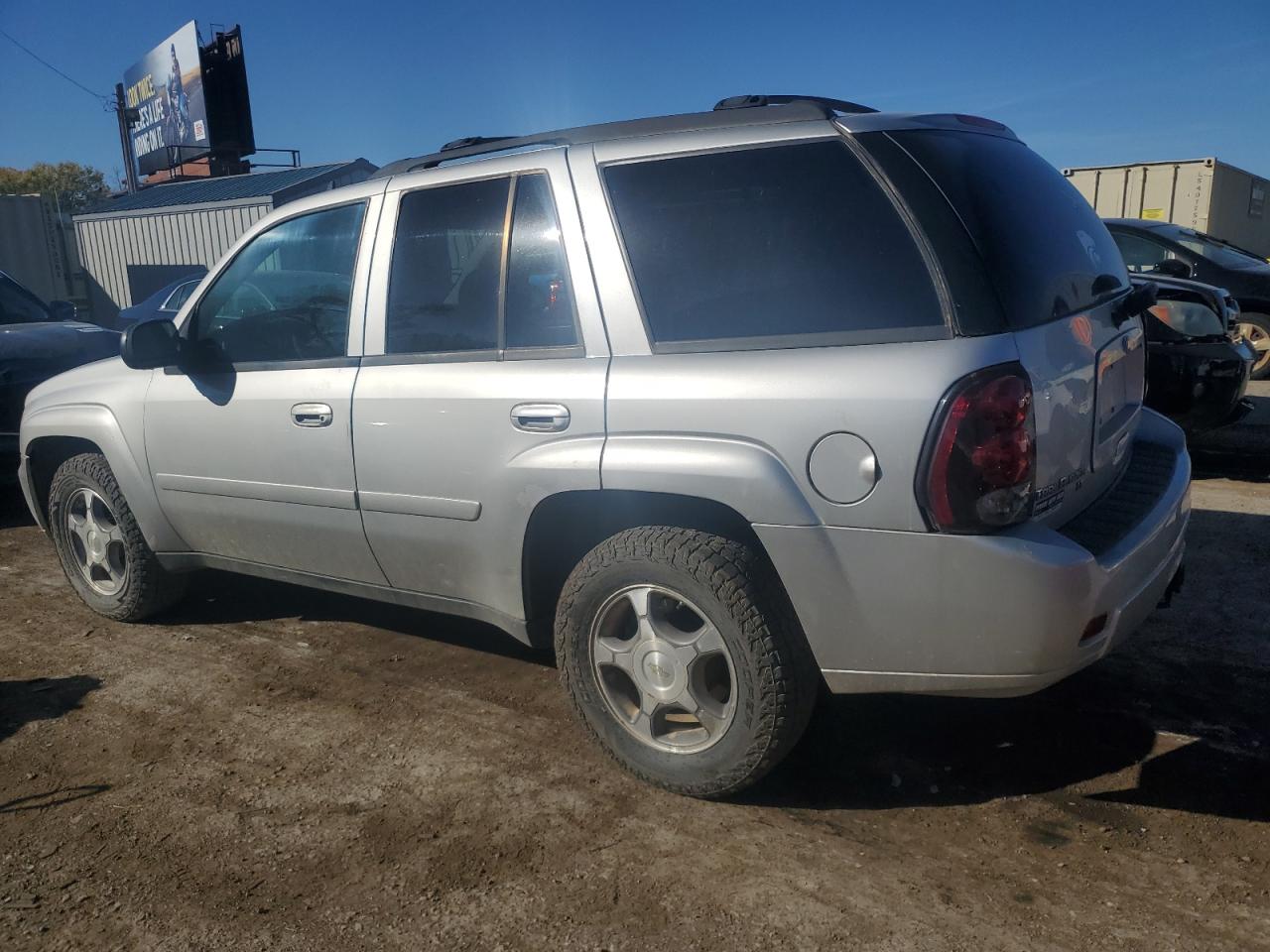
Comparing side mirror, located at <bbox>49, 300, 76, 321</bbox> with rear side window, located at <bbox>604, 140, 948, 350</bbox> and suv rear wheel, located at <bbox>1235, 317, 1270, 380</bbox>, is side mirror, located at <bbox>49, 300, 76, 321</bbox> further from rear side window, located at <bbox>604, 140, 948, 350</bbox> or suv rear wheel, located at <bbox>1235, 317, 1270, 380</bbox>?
suv rear wheel, located at <bbox>1235, 317, 1270, 380</bbox>

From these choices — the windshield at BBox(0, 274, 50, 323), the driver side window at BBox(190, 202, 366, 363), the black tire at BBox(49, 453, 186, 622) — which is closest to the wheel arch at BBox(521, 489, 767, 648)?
the driver side window at BBox(190, 202, 366, 363)

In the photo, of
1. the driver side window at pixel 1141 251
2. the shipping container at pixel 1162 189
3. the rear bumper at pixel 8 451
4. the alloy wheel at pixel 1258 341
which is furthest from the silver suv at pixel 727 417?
the shipping container at pixel 1162 189

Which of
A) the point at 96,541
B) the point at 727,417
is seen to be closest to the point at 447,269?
the point at 727,417

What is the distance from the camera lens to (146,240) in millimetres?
22203

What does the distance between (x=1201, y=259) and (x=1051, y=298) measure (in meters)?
8.26

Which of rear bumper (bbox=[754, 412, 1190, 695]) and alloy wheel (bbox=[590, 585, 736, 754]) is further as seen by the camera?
alloy wheel (bbox=[590, 585, 736, 754])

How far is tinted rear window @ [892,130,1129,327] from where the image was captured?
2590 millimetres

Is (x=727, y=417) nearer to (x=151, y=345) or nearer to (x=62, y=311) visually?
(x=151, y=345)

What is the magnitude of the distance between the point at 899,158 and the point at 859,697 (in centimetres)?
190

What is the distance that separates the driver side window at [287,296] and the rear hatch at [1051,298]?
6.73 ft

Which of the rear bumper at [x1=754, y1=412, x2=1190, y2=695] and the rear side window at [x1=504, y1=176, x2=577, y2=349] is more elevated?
the rear side window at [x1=504, y1=176, x2=577, y2=349]

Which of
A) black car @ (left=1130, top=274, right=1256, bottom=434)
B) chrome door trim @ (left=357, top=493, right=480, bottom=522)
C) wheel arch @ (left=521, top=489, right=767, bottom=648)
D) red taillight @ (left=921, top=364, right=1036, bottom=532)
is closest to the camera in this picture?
red taillight @ (left=921, top=364, right=1036, bottom=532)

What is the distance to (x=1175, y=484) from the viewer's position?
3168 millimetres

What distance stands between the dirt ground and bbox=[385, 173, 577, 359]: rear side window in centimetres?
134
